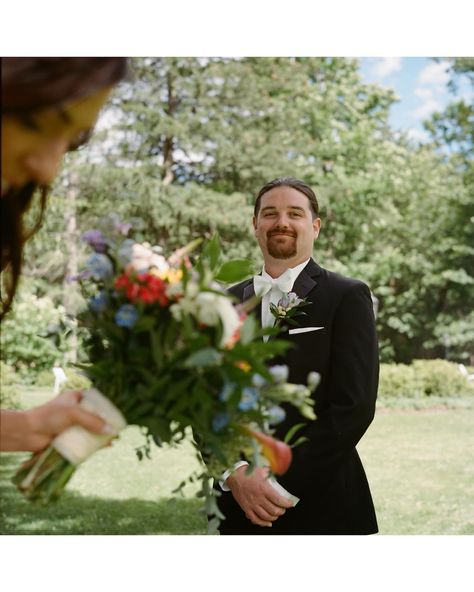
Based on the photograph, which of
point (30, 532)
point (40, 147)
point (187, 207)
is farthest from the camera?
point (187, 207)

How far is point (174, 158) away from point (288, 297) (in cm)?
1135

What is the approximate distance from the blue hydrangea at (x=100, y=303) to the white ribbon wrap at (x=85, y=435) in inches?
6.4

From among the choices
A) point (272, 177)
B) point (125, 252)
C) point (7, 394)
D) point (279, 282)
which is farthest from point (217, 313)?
point (272, 177)

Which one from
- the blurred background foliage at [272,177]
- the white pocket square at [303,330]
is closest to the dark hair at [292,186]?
the white pocket square at [303,330]

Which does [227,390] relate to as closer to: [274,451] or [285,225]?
[274,451]

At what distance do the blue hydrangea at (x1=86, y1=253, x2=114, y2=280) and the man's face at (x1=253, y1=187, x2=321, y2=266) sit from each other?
99 cm

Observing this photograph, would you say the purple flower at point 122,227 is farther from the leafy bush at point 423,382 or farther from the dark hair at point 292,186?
the leafy bush at point 423,382

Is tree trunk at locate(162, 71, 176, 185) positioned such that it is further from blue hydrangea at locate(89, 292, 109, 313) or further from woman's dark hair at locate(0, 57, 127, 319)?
woman's dark hair at locate(0, 57, 127, 319)

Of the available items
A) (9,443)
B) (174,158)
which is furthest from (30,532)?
(174,158)

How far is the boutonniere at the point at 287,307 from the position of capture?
217cm

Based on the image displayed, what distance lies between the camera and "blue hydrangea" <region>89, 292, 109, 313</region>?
1322 mm

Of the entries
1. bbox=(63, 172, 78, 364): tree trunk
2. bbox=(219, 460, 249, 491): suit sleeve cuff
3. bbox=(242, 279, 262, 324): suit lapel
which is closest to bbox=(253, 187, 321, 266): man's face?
bbox=(242, 279, 262, 324): suit lapel
